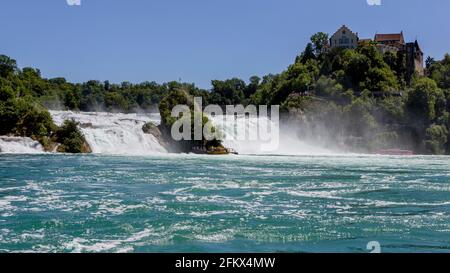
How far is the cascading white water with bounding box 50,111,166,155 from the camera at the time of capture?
41719 mm

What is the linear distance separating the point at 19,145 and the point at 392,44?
56.8 meters

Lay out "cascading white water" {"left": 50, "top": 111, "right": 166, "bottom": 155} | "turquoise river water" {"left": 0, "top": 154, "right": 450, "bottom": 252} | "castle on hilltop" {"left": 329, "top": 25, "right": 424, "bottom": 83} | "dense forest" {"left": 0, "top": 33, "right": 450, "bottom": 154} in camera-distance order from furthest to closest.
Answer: "castle on hilltop" {"left": 329, "top": 25, "right": 424, "bottom": 83}, "dense forest" {"left": 0, "top": 33, "right": 450, "bottom": 154}, "cascading white water" {"left": 50, "top": 111, "right": 166, "bottom": 155}, "turquoise river water" {"left": 0, "top": 154, "right": 450, "bottom": 252}

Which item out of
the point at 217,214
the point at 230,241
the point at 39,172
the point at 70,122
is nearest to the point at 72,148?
the point at 70,122

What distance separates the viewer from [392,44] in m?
79.8

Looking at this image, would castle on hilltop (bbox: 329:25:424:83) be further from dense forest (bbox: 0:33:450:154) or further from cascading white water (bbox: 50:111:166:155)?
cascading white water (bbox: 50:111:166:155)

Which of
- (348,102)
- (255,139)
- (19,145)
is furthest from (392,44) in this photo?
(19,145)

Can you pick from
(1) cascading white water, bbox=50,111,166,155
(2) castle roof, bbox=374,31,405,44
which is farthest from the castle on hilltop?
(1) cascading white water, bbox=50,111,166,155

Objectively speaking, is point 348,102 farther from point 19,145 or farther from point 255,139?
point 19,145

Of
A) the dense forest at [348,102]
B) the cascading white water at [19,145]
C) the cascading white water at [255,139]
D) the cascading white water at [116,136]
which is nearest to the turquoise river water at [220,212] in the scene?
the cascading white water at [19,145]

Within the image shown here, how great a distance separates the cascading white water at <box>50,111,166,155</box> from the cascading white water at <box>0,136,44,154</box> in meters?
3.56

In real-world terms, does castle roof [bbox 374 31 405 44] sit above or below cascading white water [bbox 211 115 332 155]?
above

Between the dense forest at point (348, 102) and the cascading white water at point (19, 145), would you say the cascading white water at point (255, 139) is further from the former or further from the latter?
the cascading white water at point (19, 145)
